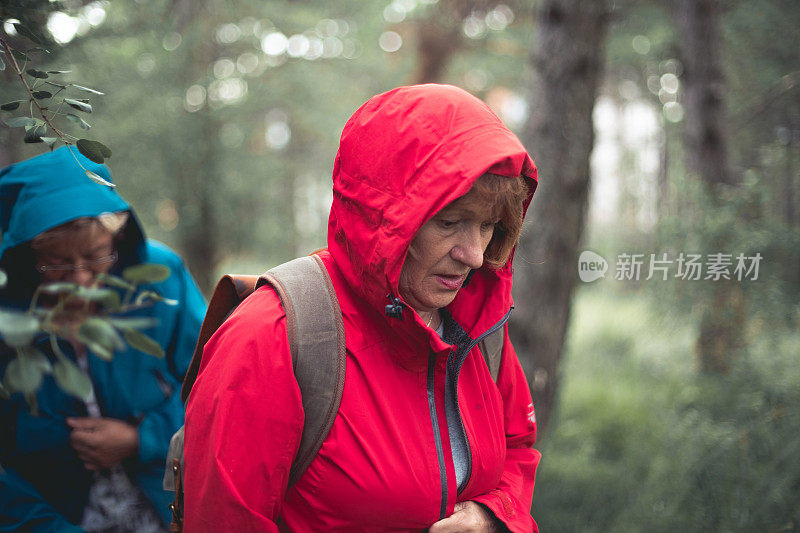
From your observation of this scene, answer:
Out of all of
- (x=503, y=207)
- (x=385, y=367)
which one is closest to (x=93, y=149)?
(x=385, y=367)

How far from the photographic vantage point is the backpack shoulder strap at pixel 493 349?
181 centimetres

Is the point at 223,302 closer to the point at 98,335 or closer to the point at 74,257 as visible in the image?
the point at 74,257

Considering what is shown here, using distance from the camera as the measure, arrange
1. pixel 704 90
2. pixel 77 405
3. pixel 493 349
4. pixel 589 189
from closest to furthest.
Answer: pixel 493 349 → pixel 77 405 → pixel 589 189 → pixel 704 90

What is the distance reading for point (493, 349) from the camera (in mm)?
1841

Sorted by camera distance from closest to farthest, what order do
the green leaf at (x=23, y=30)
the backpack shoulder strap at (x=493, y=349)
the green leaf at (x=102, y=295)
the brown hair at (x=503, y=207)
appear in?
the green leaf at (x=102, y=295) → the green leaf at (x=23, y=30) → the brown hair at (x=503, y=207) → the backpack shoulder strap at (x=493, y=349)

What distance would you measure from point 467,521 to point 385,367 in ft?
1.65

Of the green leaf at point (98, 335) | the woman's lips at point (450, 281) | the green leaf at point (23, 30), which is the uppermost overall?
the green leaf at point (23, 30)

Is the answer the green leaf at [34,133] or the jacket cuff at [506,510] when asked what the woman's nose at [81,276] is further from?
the jacket cuff at [506,510]

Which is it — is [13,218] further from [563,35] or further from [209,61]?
[209,61]

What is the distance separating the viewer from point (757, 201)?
415cm

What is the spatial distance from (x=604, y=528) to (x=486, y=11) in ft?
17.1

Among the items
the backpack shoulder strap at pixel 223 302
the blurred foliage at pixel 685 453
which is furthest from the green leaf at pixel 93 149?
the blurred foliage at pixel 685 453

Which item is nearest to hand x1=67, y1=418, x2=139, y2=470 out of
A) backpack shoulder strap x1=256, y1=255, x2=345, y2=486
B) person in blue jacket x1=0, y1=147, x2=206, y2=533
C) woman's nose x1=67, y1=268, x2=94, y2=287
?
person in blue jacket x1=0, y1=147, x2=206, y2=533

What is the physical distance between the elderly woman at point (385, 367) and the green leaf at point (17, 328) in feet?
2.11
